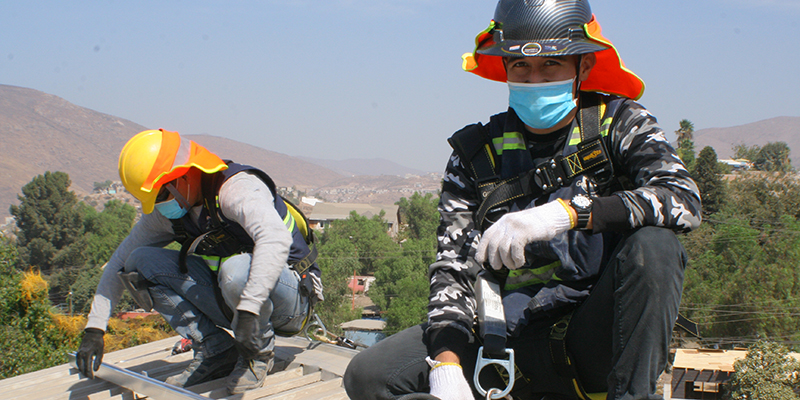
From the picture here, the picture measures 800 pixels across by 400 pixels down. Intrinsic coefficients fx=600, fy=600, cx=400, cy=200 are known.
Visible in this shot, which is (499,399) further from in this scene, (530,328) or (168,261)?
(168,261)

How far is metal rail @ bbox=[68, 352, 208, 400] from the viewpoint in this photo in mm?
3180

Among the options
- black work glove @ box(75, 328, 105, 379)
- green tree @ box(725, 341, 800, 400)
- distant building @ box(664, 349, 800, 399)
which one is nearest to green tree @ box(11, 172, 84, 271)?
distant building @ box(664, 349, 800, 399)

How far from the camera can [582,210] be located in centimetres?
190

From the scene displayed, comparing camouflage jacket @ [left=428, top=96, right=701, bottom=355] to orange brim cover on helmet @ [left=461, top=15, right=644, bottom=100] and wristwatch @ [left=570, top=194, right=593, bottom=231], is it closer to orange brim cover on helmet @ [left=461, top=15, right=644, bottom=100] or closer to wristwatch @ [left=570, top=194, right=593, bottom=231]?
wristwatch @ [left=570, top=194, right=593, bottom=231]

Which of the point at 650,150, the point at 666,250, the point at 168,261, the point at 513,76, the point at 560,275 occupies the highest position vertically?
the point at 513,76

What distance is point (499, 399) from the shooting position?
7.38 feet

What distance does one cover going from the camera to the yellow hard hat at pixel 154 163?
339cm

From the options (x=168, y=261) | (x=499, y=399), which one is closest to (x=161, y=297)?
(x=168, y=261)

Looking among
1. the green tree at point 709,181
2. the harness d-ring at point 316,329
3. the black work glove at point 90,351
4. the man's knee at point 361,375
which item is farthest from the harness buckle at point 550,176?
the green tree at point 709,181

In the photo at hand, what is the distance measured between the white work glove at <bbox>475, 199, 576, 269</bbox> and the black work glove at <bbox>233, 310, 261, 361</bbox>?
68.2 inches

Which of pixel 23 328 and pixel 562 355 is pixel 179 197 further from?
pixel 23 328

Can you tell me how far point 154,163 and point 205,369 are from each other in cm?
129

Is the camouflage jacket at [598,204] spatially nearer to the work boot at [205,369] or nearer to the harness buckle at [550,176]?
the harness buckle at [550,176]

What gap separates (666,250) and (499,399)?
35.2 inches
